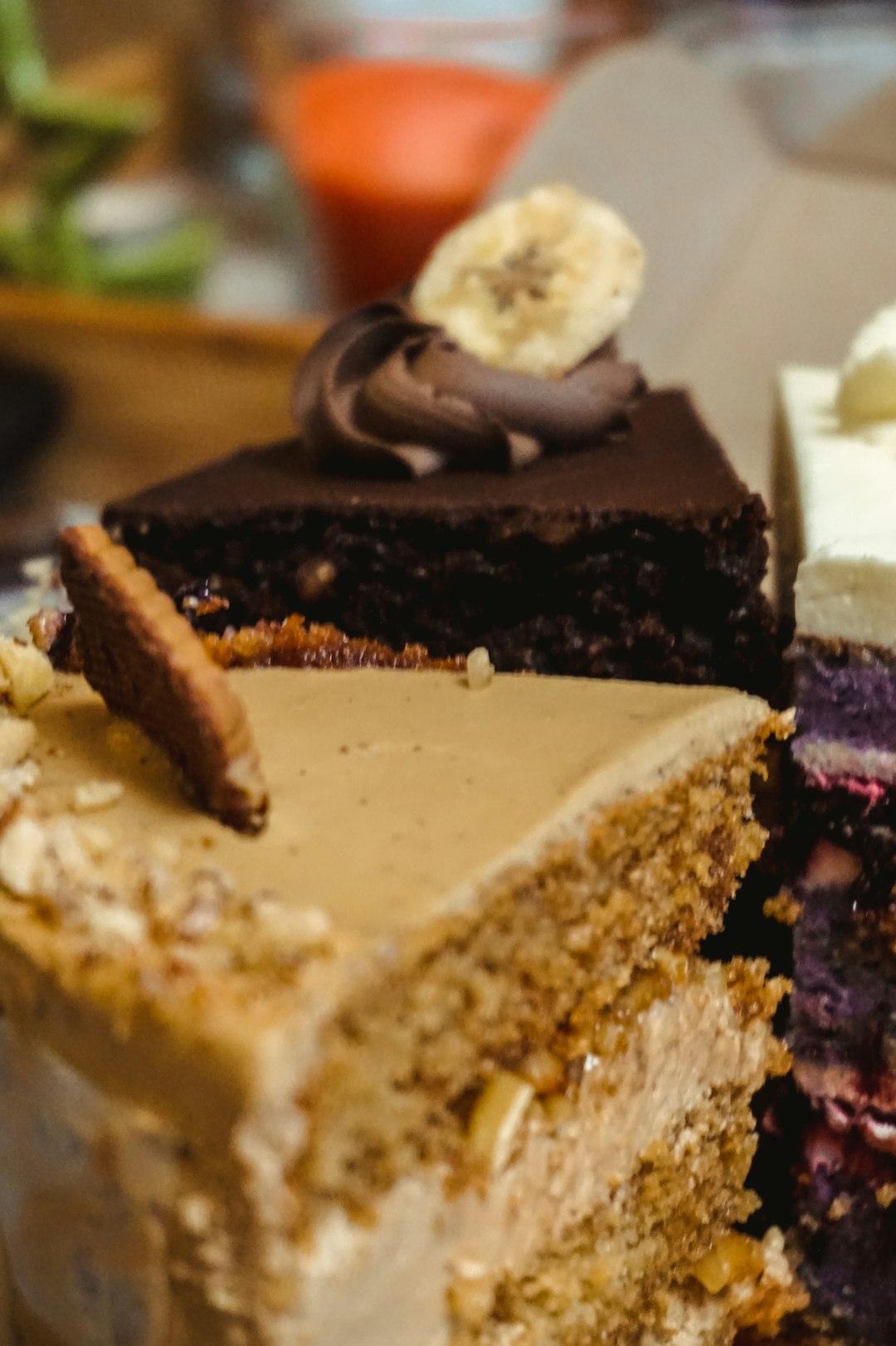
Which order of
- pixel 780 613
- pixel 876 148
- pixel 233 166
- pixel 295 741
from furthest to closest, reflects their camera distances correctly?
pixel 233 166 < pixel 876 148 < pixel 780 613 < pixel 295 741

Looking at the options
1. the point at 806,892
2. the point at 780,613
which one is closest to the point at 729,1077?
the point at 806,892

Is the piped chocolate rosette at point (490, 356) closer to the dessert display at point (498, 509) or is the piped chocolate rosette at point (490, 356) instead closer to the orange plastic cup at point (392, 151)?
the dessert display at point (498, 509)

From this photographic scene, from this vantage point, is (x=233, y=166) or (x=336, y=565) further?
(x=233, y=166)

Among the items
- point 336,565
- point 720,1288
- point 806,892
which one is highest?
point 336,565

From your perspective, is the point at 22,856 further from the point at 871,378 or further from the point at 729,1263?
the point at 871,378

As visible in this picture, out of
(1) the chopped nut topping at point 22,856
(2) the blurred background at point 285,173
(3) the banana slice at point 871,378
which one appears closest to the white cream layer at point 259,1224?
(1) the chopped nut topping at point 22,856

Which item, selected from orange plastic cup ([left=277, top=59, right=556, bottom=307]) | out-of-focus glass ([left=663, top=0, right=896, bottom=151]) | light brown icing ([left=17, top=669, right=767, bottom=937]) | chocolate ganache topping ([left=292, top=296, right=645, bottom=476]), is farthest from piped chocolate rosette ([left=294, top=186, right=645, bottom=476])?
out-of-focus glass ([left=663, top=0, right=896, bottom=151])

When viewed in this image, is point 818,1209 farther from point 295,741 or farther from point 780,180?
point 780,180

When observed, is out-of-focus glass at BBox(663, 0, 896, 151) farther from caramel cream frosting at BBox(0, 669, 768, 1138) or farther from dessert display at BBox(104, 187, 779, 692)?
caramel cream frosting at BBox(0, 669, 768, 1138)
